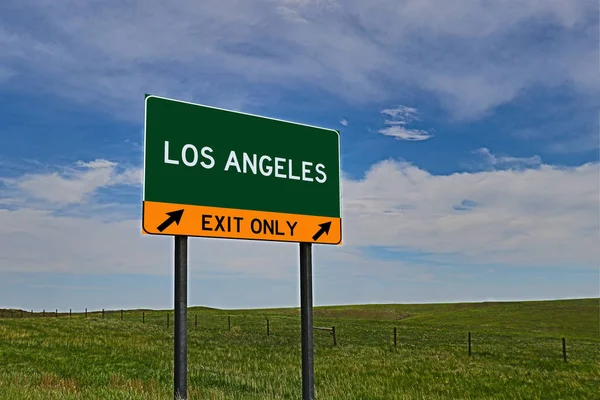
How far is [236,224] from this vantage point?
28.7ft

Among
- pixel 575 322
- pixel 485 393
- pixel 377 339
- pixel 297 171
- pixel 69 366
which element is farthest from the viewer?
pixel 575 322

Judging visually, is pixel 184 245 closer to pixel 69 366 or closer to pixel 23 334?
pixel 69 366

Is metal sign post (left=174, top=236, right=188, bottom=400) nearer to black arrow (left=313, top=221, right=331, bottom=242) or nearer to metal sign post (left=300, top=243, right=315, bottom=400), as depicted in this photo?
metal sign post (left=300, top=243, right=315, bottom=400)

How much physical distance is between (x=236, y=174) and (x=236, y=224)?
2.59ft

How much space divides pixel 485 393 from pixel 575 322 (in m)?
63.3

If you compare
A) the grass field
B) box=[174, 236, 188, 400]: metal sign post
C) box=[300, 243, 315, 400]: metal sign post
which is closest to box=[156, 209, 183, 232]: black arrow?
box=[174, 236, 188, 400]: metal sign post

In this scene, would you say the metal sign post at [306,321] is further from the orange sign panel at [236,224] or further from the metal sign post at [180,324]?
the metal sign post at [180,324]

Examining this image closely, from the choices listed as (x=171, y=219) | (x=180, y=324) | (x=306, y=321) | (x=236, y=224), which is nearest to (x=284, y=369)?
(x=306, y=321)

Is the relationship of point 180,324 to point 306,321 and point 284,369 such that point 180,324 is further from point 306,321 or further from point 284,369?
point 284,369

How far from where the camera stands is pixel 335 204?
10047 mm

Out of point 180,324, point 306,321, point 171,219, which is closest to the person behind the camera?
point 180,324

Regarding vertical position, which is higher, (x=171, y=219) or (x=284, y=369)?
(x=171, y=219)

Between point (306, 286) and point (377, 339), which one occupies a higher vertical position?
point (306, 286)

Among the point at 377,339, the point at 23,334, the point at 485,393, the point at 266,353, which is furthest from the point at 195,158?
the point at 377,339
